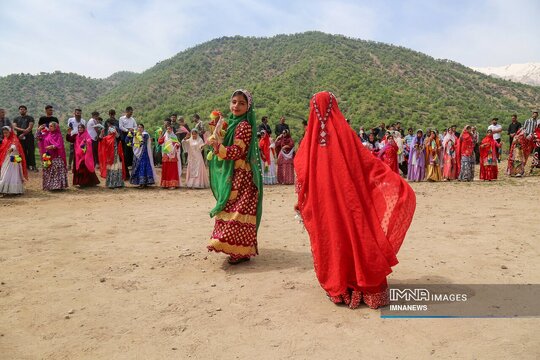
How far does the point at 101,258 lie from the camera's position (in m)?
5.25

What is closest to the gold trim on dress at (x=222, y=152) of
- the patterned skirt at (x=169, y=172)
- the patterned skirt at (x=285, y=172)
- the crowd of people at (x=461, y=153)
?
the patterned skirt at (x=169, y=172)

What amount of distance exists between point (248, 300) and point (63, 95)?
61657 millimetres

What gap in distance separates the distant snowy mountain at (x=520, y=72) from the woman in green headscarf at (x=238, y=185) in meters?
125

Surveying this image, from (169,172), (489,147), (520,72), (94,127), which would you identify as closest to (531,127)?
(489,147)

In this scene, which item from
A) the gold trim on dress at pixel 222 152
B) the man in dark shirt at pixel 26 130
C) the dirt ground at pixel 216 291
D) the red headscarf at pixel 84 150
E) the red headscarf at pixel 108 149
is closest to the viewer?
the dirt ground at pixel 216 291

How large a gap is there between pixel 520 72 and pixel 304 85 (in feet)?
367

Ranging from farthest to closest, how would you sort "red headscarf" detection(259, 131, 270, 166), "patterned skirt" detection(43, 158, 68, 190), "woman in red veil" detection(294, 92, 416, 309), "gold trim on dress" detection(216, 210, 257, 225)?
"red headscarf" detection(259, 131, 270, 166), "patterned skirt" detection(43, 158, 68, 190), "gold trim on dress" detection(216, 210, 257, 225), "woman in red veil" detection(294, 92, 416, 309)

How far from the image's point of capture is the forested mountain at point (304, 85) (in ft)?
117

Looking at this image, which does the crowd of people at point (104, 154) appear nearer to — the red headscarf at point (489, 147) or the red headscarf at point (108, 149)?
the red headscarf at point (108, 149)

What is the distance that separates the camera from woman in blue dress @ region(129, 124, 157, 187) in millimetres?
12148

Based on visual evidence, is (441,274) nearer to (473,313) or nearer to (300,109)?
(473,313)

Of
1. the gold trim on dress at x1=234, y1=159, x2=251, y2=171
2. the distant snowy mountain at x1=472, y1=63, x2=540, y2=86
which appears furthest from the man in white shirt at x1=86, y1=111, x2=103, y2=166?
the distant snowy mountain at x1=472, y1=63, x2=540, y2=86

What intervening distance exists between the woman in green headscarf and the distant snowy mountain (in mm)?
124569

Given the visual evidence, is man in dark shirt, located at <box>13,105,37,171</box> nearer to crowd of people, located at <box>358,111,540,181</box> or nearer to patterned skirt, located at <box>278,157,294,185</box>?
patterned skirt, located at <box>278,157,294,185</box>
